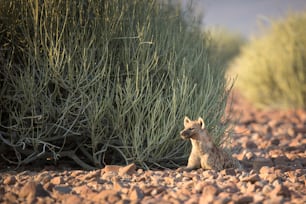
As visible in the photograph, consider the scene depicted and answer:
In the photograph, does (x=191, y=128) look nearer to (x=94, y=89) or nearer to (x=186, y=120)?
(x=186, y=120)

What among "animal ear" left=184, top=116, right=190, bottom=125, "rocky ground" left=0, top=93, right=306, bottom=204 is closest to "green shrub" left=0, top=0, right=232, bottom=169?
"animal ear" left=184, top=116, right=190, bottom=125

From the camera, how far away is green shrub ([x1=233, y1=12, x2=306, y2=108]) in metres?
16.2

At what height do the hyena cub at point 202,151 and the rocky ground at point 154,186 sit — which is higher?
the hyena cub at point 202,151

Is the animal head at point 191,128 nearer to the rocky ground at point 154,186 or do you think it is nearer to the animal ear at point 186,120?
the animal ear at point 186,120

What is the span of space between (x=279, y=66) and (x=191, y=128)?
11.0m

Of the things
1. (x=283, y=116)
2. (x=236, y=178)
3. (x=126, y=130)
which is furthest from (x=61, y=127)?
(x=283, y=116)

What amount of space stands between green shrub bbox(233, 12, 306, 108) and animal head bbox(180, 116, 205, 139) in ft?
34.2

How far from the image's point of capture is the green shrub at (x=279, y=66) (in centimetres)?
1616

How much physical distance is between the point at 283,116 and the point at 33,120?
9.74 meters

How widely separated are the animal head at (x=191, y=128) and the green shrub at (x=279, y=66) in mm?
10427

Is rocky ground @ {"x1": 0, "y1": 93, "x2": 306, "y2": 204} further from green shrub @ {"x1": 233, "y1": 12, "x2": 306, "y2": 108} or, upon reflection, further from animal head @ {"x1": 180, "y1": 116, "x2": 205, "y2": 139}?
green shrub @ {"x1": 233, "y1": 12, "x2": 306, "y2": 108}

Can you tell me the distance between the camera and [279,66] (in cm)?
1664

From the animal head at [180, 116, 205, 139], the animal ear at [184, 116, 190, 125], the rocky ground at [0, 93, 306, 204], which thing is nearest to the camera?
the rocky ground at [0, 93, 306, 204]

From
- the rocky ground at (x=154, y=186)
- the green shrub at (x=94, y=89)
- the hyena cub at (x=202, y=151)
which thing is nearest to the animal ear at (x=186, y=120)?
the hyena cub at (x=202, y=151)
